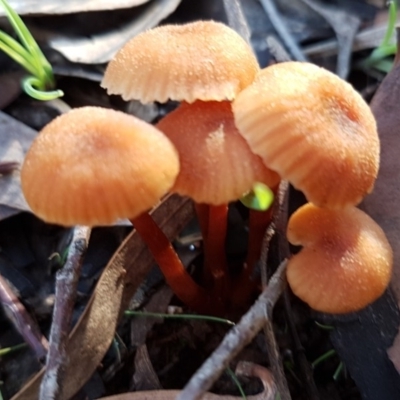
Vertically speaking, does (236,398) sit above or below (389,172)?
below

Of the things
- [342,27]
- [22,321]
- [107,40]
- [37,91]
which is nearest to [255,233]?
[22,321]

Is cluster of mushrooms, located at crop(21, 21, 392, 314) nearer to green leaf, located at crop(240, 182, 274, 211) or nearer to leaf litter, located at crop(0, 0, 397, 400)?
green leaf, located at crop(240, 182, 274, 211)

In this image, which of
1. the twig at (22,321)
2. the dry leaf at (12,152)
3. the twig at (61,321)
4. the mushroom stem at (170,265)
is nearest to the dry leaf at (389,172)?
the mushroom stem at (170,265)

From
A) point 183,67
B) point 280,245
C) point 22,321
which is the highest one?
point 183,67

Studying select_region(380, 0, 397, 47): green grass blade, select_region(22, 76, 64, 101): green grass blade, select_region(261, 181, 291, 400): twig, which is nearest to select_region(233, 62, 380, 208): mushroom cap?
select_region(261, 181, 291, 400): twig

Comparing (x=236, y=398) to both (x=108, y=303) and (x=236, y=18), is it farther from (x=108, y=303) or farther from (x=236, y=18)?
(x=236, y=18)

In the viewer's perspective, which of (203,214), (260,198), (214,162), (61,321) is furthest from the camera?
(203,214)

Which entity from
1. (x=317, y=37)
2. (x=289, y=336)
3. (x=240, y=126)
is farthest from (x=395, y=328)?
(x=317, y=37)
